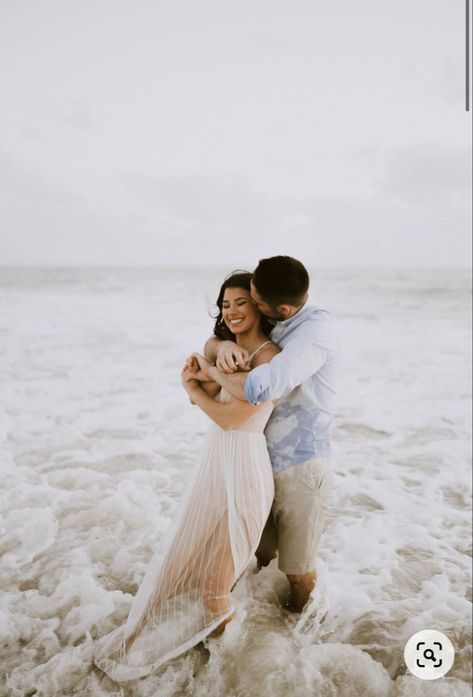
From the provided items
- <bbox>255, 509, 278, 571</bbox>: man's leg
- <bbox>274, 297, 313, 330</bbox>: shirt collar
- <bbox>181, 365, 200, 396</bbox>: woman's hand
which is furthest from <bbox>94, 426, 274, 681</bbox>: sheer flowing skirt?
<bbox>274, 297, 313, 330</bbox>: shirt collar

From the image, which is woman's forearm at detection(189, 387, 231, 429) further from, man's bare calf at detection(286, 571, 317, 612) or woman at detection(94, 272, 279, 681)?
man's bare calf at detection(286, 571, 317, 612)

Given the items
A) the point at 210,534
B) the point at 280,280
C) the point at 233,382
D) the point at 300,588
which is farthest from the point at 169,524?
the point at 280,280

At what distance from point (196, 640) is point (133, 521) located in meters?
0.98

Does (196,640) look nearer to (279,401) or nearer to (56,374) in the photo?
(279,401)

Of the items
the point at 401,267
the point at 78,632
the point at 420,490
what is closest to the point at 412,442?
the point at 420,490

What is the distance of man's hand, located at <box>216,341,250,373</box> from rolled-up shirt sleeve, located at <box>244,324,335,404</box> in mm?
128

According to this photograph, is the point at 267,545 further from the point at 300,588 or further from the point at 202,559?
the point at 202,559

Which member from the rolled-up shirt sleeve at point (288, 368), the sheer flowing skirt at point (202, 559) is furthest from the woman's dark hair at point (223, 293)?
the sheer flowing skirt at point (202, 559)

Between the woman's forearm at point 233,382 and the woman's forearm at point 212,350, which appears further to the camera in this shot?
the woman's forearm at point 212,350

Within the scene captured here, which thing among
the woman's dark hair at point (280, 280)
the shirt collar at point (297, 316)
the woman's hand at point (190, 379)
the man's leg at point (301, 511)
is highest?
the woman's dark hair at point (280, 280)

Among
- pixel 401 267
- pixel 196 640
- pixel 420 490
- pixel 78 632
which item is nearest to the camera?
pixel 196 640

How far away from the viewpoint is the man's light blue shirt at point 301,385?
1.54m

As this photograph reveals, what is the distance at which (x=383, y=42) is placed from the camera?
443 cm

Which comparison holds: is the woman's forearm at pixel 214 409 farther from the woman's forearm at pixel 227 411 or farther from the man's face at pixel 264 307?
the man's face at pixel 264 307
